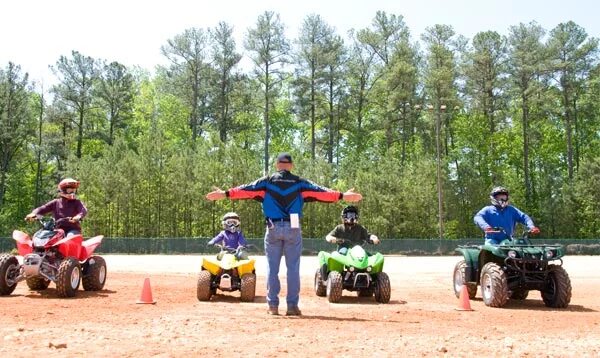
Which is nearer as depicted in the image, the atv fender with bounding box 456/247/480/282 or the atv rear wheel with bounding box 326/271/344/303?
the atv rear wheel with bounding box 326/271/344/303

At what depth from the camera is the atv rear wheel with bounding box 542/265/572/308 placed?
10742mm

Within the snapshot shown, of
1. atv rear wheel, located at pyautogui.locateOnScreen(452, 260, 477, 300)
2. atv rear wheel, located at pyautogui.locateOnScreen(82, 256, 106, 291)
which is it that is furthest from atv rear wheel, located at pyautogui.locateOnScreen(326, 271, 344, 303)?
atv rear wheel, located at pyautogui.locateOnScreen(82, 256, 106, 291)

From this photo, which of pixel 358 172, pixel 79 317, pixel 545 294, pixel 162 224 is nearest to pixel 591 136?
→ pixel 358 172

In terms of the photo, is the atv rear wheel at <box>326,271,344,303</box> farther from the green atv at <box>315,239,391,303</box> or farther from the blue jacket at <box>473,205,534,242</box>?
the blue jacket at <box>473,205,534,242</box>

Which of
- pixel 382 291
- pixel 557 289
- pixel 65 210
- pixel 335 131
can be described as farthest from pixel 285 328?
pixel 335 131

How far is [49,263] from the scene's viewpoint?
38.5ft

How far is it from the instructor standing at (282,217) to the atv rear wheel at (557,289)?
163 inches

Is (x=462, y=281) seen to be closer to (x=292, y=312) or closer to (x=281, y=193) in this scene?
(x=292, y=312)

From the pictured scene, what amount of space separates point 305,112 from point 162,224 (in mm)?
16782

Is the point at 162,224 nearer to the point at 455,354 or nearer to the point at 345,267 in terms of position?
the point at 345,267

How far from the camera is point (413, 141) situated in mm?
64812

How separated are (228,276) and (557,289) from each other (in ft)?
18.4

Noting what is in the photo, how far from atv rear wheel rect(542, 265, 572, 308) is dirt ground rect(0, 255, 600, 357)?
0.60 ft


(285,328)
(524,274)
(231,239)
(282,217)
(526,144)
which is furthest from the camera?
(526,144)
